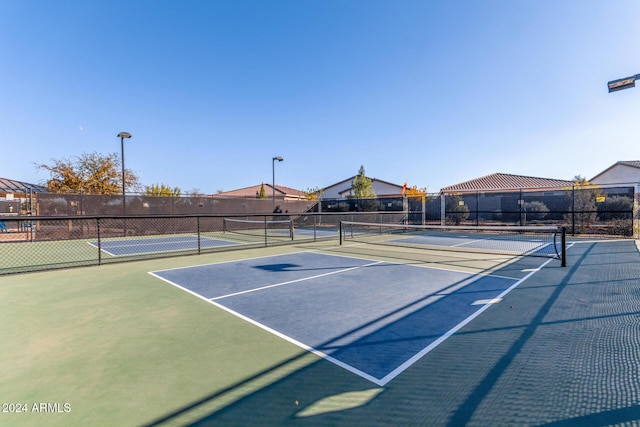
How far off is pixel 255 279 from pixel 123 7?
13.8m

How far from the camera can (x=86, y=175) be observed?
808 inches

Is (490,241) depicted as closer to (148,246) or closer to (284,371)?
(284,371)

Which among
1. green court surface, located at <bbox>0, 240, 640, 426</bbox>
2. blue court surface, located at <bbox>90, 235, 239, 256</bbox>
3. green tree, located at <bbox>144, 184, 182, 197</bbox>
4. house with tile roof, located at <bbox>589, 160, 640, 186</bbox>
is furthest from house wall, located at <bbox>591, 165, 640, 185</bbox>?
green tree, located at <bbox>144, 184, 182, 197</bbox>

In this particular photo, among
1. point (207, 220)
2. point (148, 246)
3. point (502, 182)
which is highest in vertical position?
point (502, 182)

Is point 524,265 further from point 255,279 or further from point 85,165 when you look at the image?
point 85,165

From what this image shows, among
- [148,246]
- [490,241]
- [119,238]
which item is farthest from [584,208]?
[119,238]

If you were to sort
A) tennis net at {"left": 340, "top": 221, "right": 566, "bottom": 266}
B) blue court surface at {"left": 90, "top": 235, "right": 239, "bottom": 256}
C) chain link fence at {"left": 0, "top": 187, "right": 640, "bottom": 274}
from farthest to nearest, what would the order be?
chain link fence at {"left": 0, "top": 187, "right": 640, "bottom": 274}, blue court surface at {"left": 90, "top": 235, "right": 239, "bottom": 256}, tennis net at {"left": 340, "top": 221, "right": 566, "bottom": 266}

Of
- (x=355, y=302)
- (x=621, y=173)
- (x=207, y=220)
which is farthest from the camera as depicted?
(x=621, y=173)

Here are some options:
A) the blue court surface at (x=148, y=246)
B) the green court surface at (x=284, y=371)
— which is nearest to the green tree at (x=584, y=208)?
the green court surface at (x=284, y=371)

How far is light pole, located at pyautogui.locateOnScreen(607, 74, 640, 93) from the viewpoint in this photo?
22.9 feet

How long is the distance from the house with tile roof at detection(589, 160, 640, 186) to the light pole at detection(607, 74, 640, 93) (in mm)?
35398

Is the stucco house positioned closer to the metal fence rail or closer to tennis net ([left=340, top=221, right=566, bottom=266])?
tennis net ([left=340, top=221, right=566, bottom=266])

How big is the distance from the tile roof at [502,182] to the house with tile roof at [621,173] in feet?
23.6

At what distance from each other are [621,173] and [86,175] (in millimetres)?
54190
